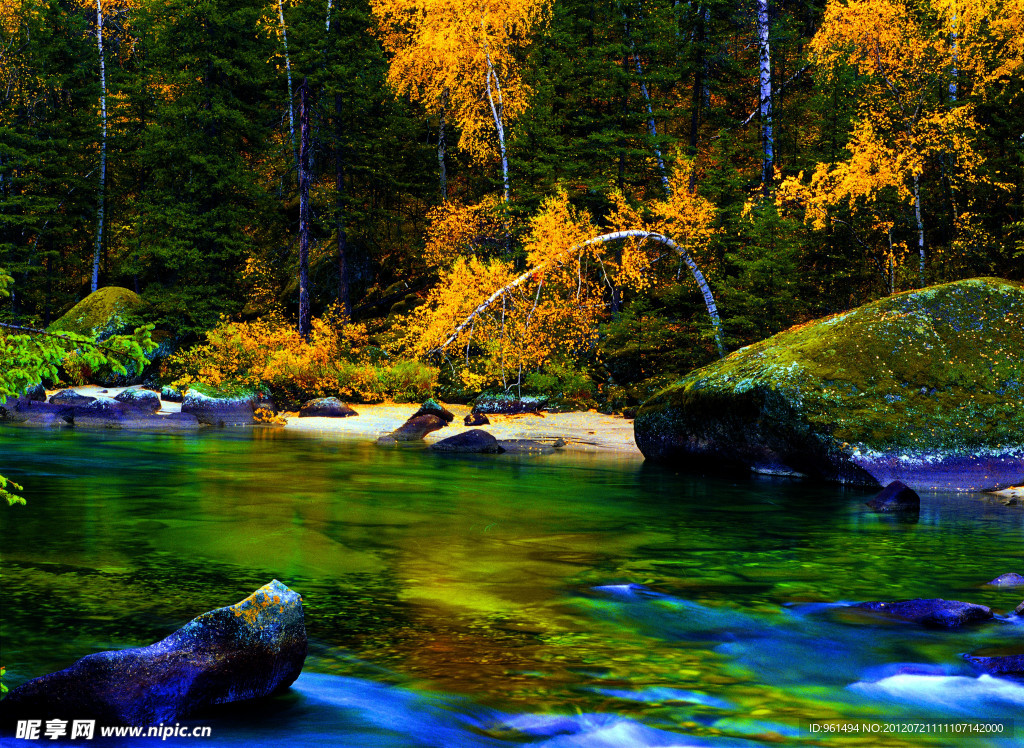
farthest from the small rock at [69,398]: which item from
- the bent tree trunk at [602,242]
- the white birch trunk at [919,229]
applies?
the white birch trunk at [919,229]

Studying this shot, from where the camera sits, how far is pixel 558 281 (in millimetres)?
20750

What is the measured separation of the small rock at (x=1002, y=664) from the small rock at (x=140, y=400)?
→ 20493 mm

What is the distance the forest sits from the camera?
1916cm

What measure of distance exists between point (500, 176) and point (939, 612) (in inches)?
889

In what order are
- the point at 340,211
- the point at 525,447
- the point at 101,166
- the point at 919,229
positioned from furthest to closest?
the point at 101,166, the point at 340,211, the point at 919,229, the point at 525,447

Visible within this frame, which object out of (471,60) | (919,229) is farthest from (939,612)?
(471,60)

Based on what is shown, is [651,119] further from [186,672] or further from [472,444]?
[186,672]

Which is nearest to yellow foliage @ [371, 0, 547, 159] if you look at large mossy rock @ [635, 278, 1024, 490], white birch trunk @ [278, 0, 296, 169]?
white birch trunk @ [278, 0, 296, 169]

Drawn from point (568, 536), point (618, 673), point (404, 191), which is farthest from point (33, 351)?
point (404, 191)

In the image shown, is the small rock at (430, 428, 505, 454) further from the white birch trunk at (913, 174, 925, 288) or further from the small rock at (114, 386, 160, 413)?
the small rock at (114, 386, 160, 413)

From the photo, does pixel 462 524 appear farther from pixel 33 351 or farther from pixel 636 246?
pixel 636 246

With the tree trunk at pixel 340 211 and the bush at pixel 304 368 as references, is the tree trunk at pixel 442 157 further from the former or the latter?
the bush at pixel 304 368

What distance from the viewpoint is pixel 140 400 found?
22.5 metres

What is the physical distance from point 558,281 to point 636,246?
6.35 ft
